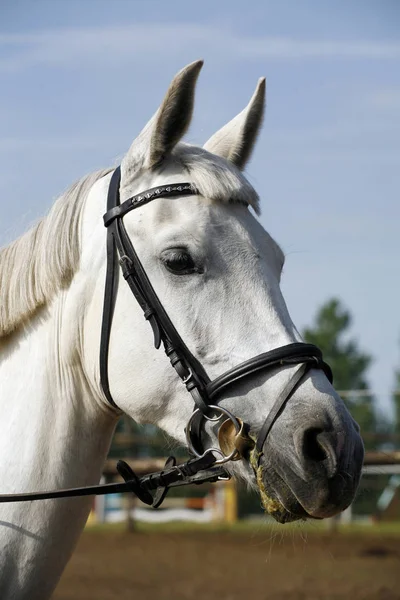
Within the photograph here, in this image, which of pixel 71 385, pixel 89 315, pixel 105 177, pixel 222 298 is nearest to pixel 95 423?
pixel 71 385

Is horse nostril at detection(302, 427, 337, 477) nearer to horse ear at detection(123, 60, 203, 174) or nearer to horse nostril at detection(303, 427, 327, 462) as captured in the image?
horse nostril at detection(303, 427, 327, 462)

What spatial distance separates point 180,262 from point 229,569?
10.6 m

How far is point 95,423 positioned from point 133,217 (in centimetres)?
78

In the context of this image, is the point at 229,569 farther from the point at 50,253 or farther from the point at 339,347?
the point at 339,347

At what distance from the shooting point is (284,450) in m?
2.59

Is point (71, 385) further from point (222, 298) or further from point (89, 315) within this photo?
point (222, 298)

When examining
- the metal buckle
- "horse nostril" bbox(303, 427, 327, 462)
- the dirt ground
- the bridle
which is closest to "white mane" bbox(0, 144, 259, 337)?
the bridle

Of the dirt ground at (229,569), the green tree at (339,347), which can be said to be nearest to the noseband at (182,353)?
the dirt ground at (229,569)

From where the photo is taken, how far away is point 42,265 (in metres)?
3.15

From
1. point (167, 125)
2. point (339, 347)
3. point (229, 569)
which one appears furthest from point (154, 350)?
point (339, 347)

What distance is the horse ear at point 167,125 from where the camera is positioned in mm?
2910

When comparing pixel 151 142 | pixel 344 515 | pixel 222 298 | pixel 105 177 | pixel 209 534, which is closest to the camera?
pixel 222 298

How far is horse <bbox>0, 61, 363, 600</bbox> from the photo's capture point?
2.61m

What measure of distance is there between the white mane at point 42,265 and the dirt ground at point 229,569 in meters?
6.54
